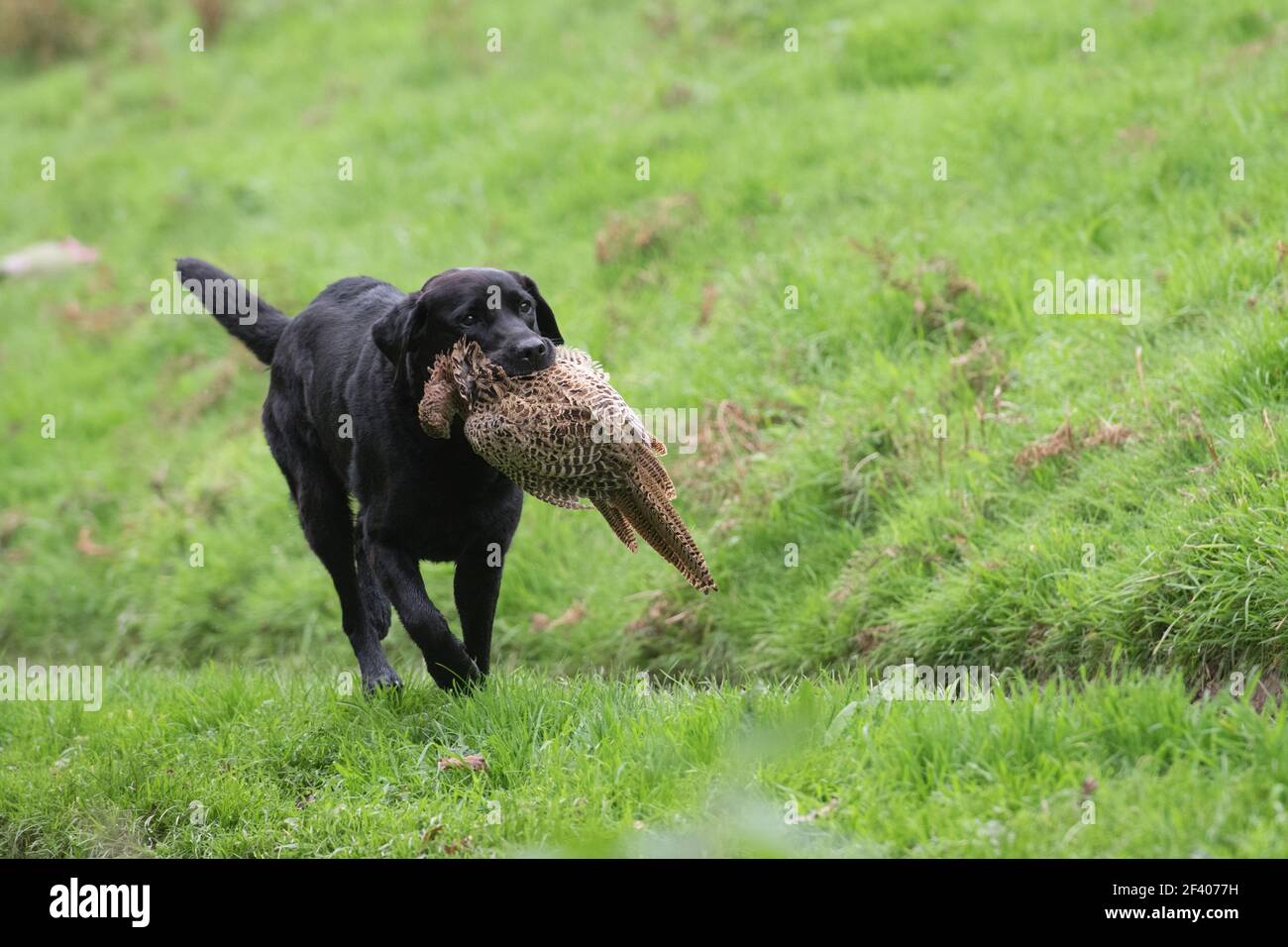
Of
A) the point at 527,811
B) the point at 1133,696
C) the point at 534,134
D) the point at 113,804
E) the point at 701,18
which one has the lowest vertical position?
the point at 113,804

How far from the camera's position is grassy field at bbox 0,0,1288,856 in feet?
13.5

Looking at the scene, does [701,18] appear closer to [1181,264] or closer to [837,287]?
[837,287]

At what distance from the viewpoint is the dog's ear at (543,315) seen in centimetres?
489

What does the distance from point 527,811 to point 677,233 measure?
17.2 ft

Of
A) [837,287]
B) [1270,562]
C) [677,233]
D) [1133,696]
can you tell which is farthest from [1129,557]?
[677,233]

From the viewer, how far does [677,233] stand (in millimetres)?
8695

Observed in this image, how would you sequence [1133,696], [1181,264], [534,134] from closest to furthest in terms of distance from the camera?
[1133,696] → [1181,264] → [534,134]

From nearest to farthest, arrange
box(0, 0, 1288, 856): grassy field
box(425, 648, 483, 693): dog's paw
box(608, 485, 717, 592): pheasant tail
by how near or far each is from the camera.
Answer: box(0, 0, 1288, 856): grassy field → box(608, 485, 717, 592): pheasant tail → box(425, 648, 483, 693): dog's paw

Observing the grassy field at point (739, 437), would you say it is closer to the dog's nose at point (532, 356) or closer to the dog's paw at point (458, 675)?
the dog's paw at point (458, 675)

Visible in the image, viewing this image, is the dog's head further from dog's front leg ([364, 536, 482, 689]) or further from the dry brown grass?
the dry brown grass

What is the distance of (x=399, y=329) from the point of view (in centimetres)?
→ 475

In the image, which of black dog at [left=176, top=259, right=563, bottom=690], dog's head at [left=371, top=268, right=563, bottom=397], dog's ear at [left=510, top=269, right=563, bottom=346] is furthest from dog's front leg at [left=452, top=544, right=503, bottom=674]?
dog's ear at [left=510, top=269, right=563, bottom=346]

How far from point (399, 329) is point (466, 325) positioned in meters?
0.29
